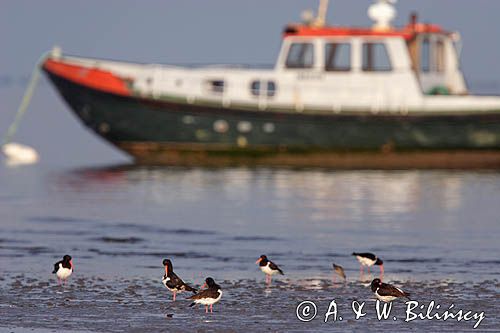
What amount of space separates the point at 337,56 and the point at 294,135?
8.35 feet

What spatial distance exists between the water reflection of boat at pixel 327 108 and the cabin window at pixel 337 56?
3 centimetres

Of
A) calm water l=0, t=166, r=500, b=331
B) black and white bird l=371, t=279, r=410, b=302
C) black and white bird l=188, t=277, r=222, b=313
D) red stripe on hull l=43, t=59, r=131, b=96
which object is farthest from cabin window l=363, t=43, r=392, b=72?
black and white bird l=188, t=277, r=222, b=313

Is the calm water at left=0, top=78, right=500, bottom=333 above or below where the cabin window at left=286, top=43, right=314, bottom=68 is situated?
below

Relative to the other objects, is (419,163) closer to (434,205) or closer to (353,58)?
(353,58)

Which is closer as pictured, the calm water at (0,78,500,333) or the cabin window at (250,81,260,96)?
the calm water at (0,78,500,333)

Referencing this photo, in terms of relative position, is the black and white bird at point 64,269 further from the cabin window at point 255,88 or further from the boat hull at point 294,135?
the cabin window at point 255,88

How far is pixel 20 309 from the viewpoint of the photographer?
51.8 ft

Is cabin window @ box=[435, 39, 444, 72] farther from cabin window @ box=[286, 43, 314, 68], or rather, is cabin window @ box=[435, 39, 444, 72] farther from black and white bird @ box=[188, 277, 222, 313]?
black and white bird @ box=[188, 277, 222, 313]

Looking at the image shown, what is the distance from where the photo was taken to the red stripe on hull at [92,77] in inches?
1619

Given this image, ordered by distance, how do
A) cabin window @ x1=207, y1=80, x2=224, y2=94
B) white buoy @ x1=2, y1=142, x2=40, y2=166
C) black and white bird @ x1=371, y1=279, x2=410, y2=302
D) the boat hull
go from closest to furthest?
1. black and white bird @ x1=371, y1=279, x2=410, y2=302
2. the boat hull
3. cabin window @ x1=207, y1=80, x2=224, y2=94
4. white buoy @ x1=2, y1=142, x2=40, y2=166

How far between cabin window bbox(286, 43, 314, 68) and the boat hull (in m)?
1.45

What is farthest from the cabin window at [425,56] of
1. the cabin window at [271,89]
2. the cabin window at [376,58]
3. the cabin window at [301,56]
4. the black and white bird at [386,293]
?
the black and white bird at [386,293]

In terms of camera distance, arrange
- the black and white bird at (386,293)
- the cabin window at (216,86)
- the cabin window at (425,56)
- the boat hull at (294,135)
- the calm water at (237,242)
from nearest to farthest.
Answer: the calm water at (237,242), the black and white bird at (386,293), the boat hull at (294,135), the cabin window at (216,86), the cabin window at (425,56)

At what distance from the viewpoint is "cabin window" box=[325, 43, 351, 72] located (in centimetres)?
3988
